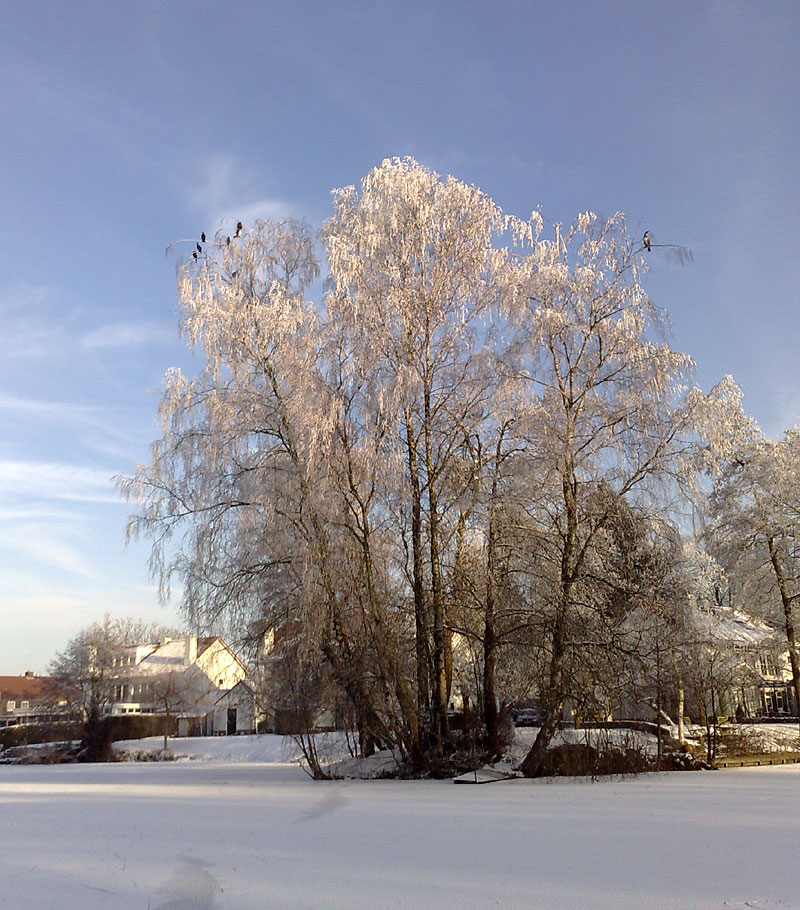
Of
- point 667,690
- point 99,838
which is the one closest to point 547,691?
point 667,690

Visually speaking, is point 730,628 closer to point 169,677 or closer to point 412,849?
point 412,849

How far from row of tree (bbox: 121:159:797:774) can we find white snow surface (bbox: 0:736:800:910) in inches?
144

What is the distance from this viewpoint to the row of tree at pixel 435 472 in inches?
679

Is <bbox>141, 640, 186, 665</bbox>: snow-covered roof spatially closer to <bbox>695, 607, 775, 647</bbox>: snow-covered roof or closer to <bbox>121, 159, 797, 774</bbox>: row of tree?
<bbox>695, 607, 775, 647</bbox>: snow-covered roof

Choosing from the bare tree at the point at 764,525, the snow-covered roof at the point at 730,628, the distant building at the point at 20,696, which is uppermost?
the bare tree at the point at 764,525

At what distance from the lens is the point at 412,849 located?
25.9 ft

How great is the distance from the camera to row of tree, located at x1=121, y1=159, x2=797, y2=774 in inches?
679

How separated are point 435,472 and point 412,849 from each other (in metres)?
11.0

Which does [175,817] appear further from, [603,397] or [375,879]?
[603,397]

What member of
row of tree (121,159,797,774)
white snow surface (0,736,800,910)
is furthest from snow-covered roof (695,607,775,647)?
white snow surface (0,736,800,910)

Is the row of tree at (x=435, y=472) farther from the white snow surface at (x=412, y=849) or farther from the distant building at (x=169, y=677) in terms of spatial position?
the distant building at (x=169, y=677)

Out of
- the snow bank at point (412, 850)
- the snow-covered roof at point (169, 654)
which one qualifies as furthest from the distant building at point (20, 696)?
the snow bank at point (412, 850)

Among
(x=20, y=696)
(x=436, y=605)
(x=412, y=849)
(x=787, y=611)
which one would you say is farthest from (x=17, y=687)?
(x=412, y=849)

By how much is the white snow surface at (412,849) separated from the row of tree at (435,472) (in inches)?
144
